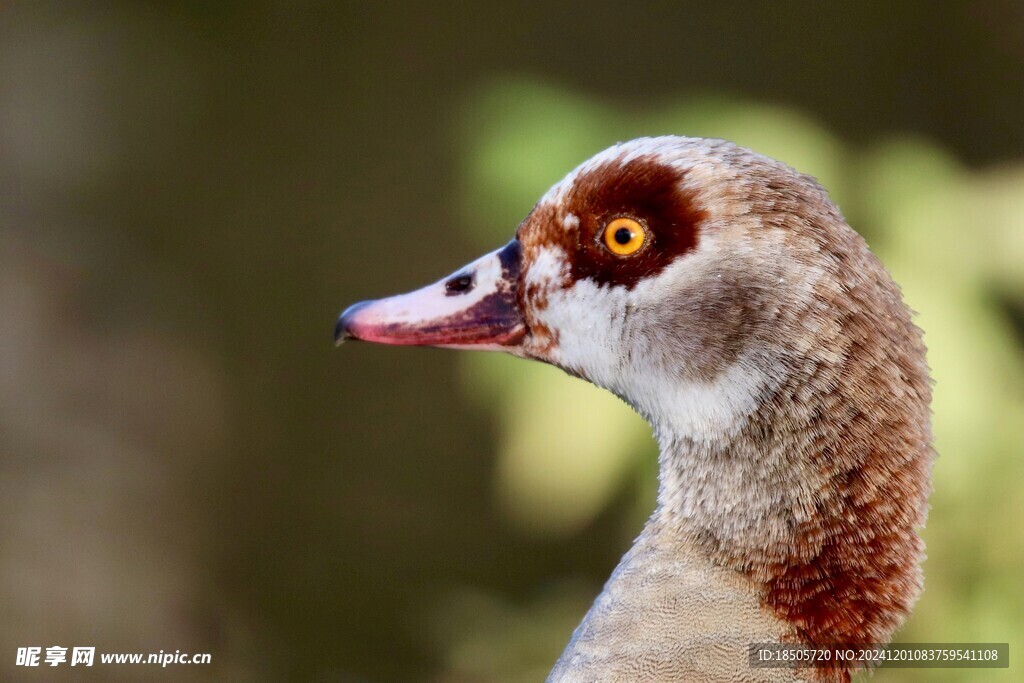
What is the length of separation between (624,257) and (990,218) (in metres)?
0.95

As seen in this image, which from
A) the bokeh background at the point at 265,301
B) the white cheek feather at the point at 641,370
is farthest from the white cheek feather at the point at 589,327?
the bokeh background at the point at 265,301

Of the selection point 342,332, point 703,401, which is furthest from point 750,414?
point 342,332

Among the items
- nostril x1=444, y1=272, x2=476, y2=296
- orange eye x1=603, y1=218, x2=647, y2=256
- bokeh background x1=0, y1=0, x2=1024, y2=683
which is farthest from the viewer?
bokeh background x1=0, y1=0, x2=1024, y2=683

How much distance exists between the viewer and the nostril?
113cm

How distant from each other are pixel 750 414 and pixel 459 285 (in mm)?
361

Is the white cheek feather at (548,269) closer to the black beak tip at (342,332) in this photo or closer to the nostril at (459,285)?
the nostril at (459,285)

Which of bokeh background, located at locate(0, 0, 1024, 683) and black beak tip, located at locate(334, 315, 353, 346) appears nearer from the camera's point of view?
black beak tip, located at locate(334, 315, 353, 346)

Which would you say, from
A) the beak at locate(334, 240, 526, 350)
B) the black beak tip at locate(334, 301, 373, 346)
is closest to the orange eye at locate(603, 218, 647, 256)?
the beak at locate(334, 240, 526, 350)

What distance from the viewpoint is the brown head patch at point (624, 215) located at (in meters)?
0.99

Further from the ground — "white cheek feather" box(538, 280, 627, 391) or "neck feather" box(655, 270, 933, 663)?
"white cheek feather" box(538, 280, 627, 391)

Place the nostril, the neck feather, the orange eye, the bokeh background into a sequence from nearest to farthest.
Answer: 1. the neck feather
2. the orange eye
3. the nostril
4. the bokeh background

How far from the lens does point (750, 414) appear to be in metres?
0.93

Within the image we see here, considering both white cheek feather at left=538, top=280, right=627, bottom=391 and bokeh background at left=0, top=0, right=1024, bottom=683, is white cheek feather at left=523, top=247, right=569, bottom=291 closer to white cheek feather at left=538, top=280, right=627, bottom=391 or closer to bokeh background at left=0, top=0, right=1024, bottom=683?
white cheek feather at left=538, top=280, right=627, bottom=391

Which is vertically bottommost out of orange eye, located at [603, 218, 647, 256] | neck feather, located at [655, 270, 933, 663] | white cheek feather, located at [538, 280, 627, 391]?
neck feather, located at [655, 270, 933, 663]
